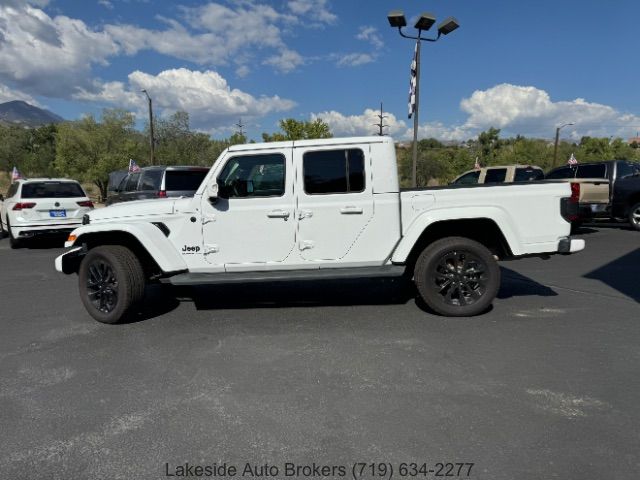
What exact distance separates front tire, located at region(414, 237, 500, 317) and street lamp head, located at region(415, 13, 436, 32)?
1122 cm

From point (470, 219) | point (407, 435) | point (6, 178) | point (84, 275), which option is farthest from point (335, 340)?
point (6, 178)

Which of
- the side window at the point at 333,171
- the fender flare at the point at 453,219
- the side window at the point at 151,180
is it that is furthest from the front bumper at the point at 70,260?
the side window at the point at 151,180

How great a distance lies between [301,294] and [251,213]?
5.55 feet

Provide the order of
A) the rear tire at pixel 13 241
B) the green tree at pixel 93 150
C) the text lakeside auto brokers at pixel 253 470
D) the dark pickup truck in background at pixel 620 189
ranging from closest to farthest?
the text lakeside auto brokers at pixel 253 470 → the rear tire at pixel 13 241 → the dark pickup truck in background at pixel 620 189 → the green tree at pixel 93 150

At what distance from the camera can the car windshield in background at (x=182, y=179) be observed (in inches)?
385

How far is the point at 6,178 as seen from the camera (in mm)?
50312

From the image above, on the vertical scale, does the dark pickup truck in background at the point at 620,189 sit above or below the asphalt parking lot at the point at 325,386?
above

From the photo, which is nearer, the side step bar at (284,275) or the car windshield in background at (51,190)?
the side step bar at (284,275)

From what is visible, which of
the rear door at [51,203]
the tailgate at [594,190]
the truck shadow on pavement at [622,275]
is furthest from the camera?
the tailgate at [594,190]

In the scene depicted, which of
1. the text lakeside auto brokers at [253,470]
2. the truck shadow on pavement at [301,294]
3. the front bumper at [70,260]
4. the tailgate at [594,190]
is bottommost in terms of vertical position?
the truck shadow on pavement at [301,294]

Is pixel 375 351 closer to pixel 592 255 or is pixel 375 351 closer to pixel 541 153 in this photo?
pixel 592 255

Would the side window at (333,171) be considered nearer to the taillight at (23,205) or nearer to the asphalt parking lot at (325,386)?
the asphalt parking lot at (325,386)

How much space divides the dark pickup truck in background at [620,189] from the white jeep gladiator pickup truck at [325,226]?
7.88m

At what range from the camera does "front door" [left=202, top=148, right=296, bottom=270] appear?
478 cm
